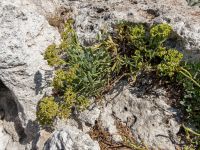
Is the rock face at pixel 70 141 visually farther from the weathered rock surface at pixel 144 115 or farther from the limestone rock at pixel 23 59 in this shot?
the limestone rock at pixel 23 59

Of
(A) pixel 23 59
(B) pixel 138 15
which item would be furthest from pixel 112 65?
(A) pixel 23 59

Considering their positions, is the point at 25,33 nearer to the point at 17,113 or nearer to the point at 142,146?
the point at 17,113

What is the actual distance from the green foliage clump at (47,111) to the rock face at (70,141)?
30cm

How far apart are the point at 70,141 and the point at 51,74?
1253mm

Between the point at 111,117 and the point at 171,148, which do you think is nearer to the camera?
the point at 171,148

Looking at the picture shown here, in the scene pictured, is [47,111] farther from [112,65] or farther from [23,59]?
[112,65]

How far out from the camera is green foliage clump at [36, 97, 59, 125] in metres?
4.48

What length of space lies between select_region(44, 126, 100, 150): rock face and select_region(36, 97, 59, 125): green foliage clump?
298mm

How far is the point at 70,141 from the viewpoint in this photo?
4.09 meters

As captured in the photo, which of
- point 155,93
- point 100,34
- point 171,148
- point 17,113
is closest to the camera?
point 171,148

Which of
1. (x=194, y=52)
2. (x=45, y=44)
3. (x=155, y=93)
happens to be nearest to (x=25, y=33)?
(x=45, y=44)

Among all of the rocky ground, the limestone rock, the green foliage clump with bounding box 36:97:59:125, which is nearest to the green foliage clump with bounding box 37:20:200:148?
the green foliage clump with bounding box 36:97:59:125

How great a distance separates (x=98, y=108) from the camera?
15.5ft

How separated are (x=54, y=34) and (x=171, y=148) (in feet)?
7.41
